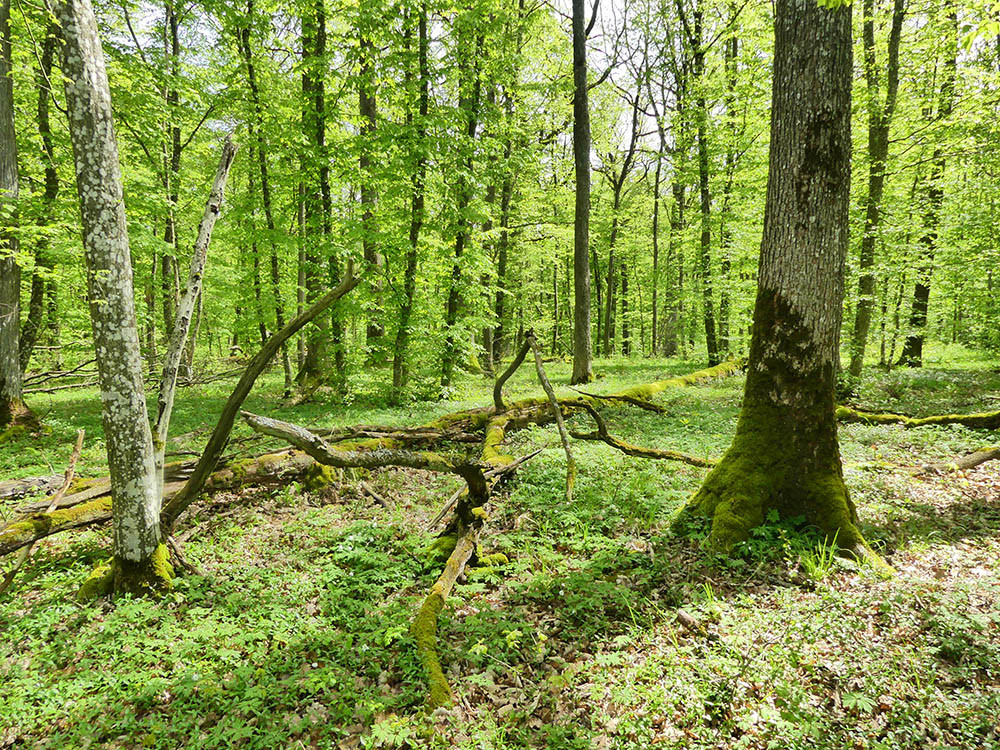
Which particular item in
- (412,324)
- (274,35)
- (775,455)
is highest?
(274,35)

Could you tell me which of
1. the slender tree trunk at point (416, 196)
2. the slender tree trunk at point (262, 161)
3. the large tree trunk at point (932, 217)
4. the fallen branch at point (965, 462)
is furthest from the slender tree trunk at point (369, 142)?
the large tree trunk at point (932, 217)

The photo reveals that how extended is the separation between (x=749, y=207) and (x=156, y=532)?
708 inches

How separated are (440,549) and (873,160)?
13.4 meters

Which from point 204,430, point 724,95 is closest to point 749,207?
point 724,95

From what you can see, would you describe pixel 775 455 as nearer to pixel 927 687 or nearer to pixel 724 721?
pixel 927 687

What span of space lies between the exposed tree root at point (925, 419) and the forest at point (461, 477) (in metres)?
0.06

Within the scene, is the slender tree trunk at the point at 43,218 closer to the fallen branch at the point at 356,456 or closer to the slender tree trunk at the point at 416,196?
the slender tree trunk at the point at 416,196

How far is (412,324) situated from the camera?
11734mm

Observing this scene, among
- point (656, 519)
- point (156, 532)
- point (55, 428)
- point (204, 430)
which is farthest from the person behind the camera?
point (55, 428)

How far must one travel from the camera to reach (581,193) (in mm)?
13789

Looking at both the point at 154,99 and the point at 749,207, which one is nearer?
the point at 154,99

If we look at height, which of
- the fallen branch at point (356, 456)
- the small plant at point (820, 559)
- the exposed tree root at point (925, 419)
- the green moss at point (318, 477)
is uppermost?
the fallen branch at point (356, 456)

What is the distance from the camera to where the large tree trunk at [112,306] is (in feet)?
11.8

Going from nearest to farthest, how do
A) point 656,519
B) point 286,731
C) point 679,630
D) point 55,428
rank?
point 286,731
point 679,630
point 656,519
point 55,428
